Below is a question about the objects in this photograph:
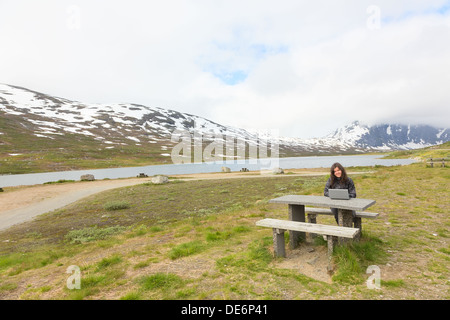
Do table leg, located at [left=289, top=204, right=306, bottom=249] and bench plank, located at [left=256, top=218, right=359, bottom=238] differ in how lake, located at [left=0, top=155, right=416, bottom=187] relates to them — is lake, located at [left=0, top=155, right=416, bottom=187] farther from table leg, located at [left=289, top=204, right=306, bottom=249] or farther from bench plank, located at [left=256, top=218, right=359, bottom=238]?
bench plank, located at [left=256, top=218, right=359, bottom=238]

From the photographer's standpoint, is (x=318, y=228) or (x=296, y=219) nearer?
(x=318, y=228)

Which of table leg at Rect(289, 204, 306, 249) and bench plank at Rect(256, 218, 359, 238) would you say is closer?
bench plank at Rect(256, 218, 359, 238)

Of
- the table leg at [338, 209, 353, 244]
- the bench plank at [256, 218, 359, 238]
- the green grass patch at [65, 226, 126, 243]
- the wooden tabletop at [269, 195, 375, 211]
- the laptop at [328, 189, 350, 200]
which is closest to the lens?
the bench plank at [256, 218, 359, 238]

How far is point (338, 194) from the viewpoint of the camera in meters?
6.81

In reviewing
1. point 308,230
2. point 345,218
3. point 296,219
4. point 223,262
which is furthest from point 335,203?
point 223,262

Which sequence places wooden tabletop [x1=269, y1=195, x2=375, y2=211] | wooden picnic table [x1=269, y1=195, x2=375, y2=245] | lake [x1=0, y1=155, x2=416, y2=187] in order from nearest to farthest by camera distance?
wooden tabletop [x1=269, y1=195, x2=375, y2=211], wooden picnic table [x1=269, y1=195, x2=375, y2=245], lake [x1=0, y1=155, x2=416, y2=187]

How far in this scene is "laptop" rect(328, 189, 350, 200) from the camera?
6.71 m

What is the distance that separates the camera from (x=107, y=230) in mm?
12195

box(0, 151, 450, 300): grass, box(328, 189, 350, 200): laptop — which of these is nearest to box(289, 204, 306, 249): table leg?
box(0, 151, 450, 300): grass

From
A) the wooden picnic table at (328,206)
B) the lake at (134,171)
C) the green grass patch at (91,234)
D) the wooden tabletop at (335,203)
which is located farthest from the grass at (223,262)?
the lake at (134,171)

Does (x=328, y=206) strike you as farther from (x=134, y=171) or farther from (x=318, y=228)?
(x=134, y=171)

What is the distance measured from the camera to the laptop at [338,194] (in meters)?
6.71

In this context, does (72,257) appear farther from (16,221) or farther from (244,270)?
(16,221)
